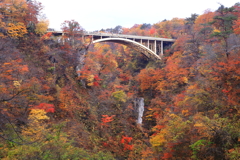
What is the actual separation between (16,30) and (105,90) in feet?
37.7

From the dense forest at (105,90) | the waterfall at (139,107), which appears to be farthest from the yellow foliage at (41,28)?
the waterfall at (139,107)

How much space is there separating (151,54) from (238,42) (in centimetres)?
1632

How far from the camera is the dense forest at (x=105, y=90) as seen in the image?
415 inches

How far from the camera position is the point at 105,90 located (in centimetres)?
2111

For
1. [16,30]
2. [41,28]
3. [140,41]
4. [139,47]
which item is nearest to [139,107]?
[139,47]

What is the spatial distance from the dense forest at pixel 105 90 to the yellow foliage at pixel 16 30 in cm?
10

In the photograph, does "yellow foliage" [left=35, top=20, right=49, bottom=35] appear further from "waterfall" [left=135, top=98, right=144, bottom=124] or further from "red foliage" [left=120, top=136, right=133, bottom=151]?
"red foliage" [left=120, top=136, right=133, bottom=151]

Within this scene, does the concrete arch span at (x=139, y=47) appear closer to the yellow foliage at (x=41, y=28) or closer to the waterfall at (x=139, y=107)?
the waterfall at (x=139, y=107)

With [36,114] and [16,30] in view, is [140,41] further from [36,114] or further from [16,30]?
[36,114]

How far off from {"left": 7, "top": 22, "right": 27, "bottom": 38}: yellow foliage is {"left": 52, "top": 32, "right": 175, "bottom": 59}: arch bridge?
4.09m

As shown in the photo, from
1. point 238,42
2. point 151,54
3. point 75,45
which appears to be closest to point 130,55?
point 151,54

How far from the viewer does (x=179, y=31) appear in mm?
33250

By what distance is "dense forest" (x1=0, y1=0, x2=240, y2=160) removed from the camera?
10547 mm

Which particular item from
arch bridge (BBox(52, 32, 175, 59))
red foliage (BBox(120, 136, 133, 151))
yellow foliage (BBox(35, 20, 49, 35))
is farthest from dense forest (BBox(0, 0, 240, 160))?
arch bridge (BBox(52, 32, 175, 59))
